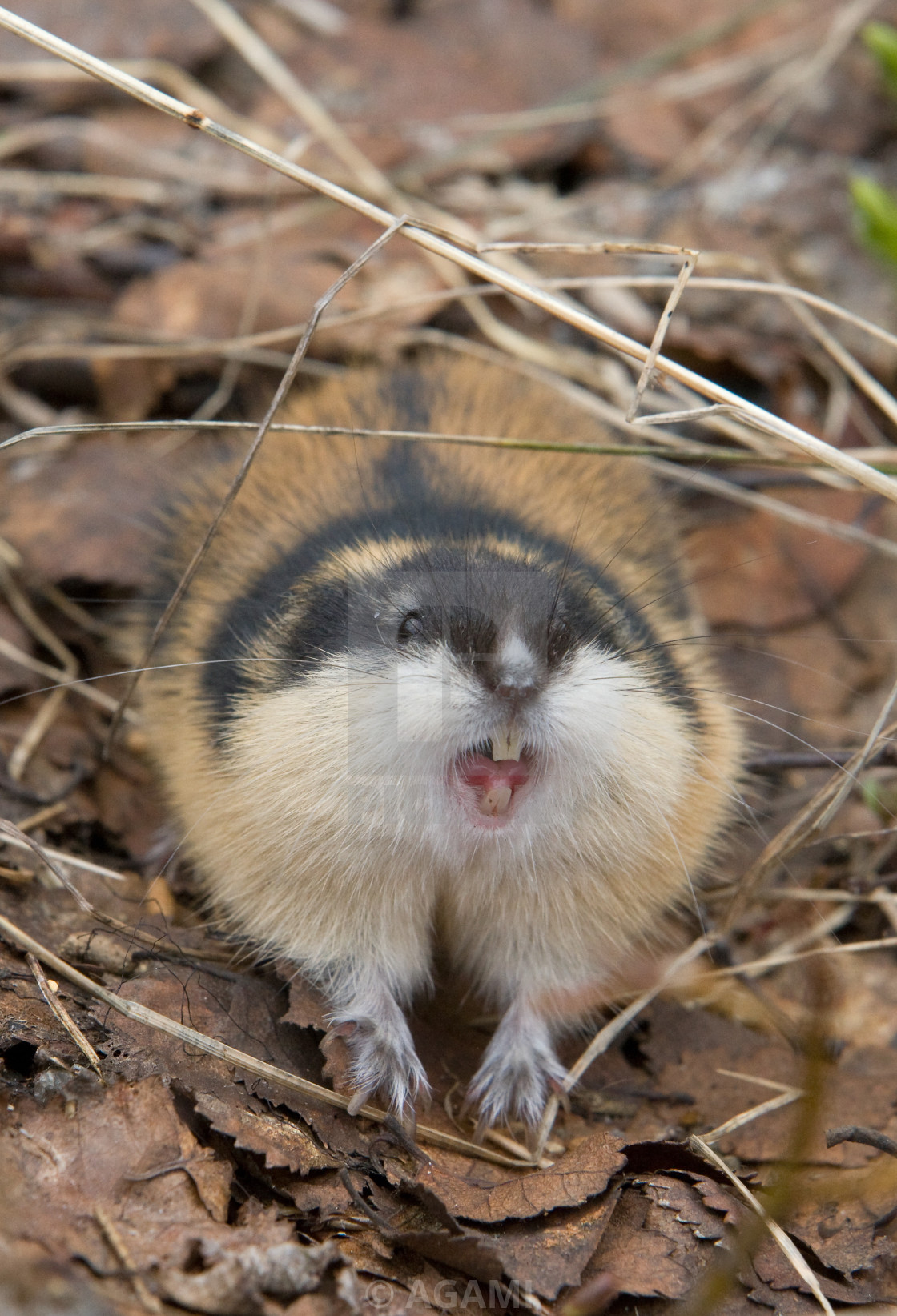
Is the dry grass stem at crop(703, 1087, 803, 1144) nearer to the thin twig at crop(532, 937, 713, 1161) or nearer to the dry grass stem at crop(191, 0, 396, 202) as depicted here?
the thin twig at crop(532, 937, 713, 1161)

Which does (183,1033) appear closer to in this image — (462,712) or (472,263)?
(462,712)

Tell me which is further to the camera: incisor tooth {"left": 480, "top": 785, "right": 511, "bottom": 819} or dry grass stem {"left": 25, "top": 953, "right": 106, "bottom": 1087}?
incisor tooth {"left": 480, "top": 785, "right": 511, "bottom": 819}

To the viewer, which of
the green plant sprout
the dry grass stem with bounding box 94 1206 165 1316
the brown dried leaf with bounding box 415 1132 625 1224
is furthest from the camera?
the green plant sprout

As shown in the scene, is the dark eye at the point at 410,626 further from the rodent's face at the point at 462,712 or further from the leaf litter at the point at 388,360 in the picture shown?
the leaf litter at the point at 388,360

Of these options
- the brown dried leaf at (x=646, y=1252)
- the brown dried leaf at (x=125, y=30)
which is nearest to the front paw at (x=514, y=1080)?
the brown dried leaf at (x=646, y=1252)

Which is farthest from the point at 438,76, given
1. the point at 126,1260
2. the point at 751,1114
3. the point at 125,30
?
the point at 126,1260

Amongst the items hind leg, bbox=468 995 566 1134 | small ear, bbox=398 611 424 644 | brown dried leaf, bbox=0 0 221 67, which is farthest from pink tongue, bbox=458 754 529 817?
brown dried leaf, bbox=0 0 221 67
